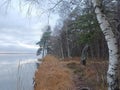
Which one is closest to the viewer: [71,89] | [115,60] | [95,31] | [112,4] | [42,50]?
[115,60]

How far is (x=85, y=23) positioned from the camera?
18.0 m

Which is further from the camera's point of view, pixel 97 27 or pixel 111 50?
pixel 97 27

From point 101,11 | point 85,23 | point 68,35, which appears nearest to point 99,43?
point 85,23

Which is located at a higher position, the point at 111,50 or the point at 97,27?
the point at 97,27

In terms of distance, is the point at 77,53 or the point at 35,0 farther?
the point at 77,53

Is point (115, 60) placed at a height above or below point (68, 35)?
below

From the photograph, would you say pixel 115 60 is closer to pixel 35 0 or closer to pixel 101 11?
pixel 101 11

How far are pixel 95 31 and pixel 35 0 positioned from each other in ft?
36.7

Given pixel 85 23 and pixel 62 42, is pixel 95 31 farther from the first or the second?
pixel 62 42

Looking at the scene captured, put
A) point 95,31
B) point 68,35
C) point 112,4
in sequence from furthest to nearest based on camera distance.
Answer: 1. point 68,35
2. point 95,31
3. point 112,4

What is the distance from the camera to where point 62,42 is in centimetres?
4394

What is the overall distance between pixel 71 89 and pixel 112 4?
3.98 metres

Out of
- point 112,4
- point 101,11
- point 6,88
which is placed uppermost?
point 112,4

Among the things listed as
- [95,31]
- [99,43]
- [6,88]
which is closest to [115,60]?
[6,88]
